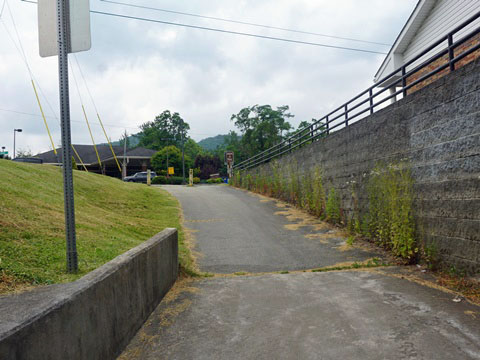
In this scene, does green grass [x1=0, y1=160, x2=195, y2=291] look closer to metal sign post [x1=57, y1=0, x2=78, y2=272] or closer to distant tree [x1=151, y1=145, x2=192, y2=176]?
metal sign post [x1=57, y1=0, x2=78, y2=272]

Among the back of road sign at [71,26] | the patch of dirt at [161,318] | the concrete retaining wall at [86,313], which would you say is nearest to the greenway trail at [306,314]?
the patch of dirt at [161,318]

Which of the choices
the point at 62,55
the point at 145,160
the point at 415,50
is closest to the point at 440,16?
the point at 415,50

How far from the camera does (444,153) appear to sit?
5535 mm

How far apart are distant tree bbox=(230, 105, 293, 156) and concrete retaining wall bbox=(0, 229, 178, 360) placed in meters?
50.0

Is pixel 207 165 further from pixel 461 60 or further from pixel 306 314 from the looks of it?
pixel 306 314

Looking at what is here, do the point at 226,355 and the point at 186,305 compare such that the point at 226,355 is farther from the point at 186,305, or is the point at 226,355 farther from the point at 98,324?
the point at 186,305

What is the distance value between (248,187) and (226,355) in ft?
60.3

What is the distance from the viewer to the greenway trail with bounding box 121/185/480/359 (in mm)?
3195

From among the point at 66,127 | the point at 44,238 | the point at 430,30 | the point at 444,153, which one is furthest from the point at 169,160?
the point at 66,127

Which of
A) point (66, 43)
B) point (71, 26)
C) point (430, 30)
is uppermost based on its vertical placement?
point (430, 30)

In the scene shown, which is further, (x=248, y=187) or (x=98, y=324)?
(x=248, y=187)

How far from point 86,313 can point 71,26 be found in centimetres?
315

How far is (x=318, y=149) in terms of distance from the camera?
1186 cm

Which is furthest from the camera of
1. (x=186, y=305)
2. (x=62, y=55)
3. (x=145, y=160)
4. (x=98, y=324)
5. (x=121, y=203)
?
(x=145, y=160)
